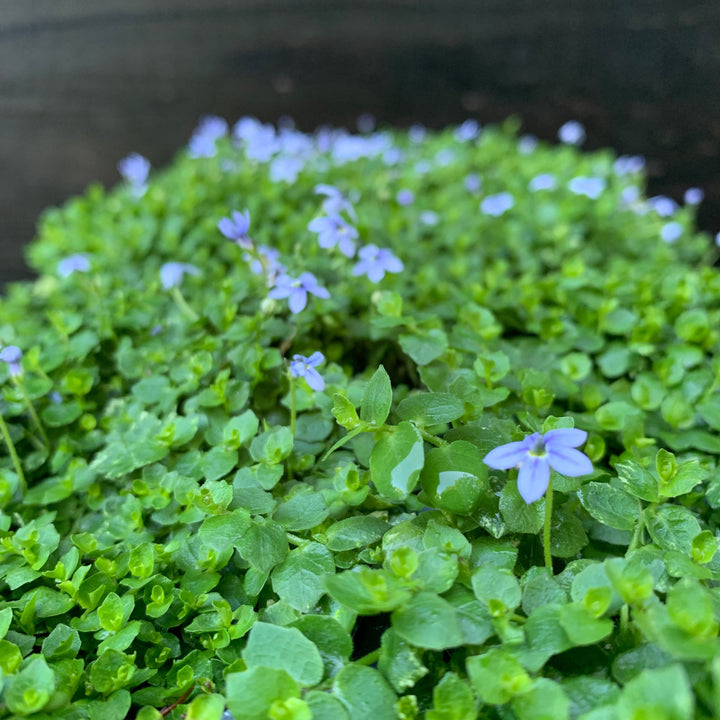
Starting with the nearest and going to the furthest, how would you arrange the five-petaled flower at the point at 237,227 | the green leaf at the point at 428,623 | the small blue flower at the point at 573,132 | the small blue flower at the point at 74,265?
the green leaf at the point at 428,623
the five-petaled flower at the point at 237,227
the small blue flower at the point at 74,265
the small blue flower at the point at 573,132

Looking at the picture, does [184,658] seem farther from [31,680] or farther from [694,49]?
[694,49]

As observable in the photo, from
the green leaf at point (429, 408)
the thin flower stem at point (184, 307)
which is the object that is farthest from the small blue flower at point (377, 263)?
the green leaf at point (429, 408)

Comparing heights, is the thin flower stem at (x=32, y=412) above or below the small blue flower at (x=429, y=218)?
above

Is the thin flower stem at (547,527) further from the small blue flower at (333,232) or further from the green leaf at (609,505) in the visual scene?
the small blue flower at (333,232)

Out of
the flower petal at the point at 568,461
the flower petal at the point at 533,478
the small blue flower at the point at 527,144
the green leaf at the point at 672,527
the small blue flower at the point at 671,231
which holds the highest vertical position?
the flower petal at the point at 568,461

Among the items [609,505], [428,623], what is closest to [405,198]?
[609,505]

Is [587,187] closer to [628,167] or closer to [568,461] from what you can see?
[628,167]
